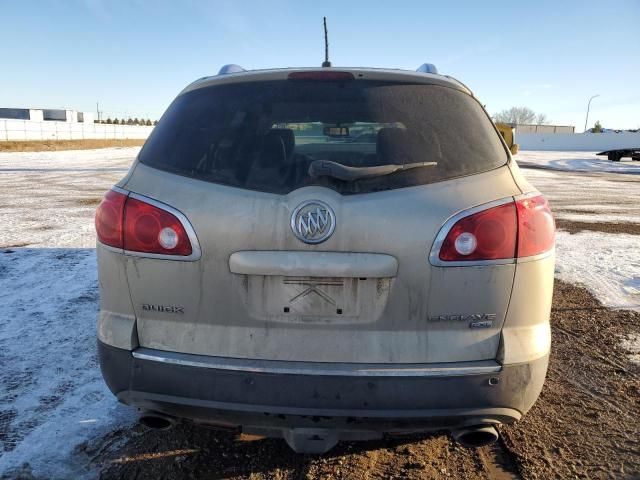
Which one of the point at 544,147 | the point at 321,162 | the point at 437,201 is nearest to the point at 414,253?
the point at 437,201

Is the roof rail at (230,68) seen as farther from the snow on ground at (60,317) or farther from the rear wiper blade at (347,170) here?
the snow on ground at (60,317)

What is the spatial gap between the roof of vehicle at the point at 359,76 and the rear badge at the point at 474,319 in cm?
107

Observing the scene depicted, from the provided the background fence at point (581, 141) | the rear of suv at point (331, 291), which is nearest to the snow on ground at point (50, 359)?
the rear of suv at point (331, 291)

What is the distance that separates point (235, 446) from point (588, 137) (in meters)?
66.5

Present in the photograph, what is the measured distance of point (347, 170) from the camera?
1874 mm

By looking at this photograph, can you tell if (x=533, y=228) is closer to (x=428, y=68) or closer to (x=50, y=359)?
(x=428, y=68)

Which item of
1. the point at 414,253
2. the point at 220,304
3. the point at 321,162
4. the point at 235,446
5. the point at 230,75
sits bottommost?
the point at 235,446

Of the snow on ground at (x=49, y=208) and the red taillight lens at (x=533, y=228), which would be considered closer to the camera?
the red taillight lens at (x=533, y=228)

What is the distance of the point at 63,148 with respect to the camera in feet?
138

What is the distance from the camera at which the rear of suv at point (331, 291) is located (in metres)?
1.83

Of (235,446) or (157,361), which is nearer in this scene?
(157,361)

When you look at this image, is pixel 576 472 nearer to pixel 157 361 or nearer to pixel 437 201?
pixel 437 201

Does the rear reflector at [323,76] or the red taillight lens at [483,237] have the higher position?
the rear reflector at [323,76]

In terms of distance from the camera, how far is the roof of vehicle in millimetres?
2199
